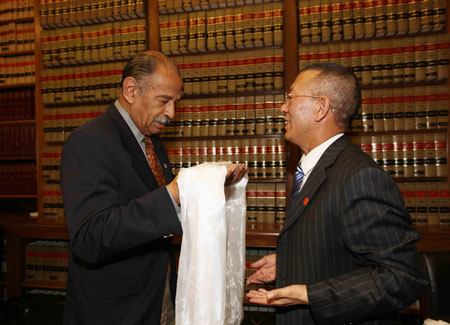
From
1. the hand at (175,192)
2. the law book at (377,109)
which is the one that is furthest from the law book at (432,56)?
the hand at (175,192)

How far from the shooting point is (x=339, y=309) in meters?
0.89

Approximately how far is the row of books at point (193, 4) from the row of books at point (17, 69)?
1.55m

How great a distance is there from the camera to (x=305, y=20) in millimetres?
2770

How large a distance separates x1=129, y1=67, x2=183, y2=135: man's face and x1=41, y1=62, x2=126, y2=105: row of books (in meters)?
1.98

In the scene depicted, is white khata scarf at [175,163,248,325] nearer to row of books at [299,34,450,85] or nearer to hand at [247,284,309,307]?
hand at [247,284,309,307]

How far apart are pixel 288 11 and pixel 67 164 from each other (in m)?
2.37

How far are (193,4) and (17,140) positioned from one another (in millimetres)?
2246

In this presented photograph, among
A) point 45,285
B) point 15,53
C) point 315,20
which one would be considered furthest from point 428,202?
point 15,53

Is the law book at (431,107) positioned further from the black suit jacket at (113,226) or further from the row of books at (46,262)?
the row of books at (46,262)

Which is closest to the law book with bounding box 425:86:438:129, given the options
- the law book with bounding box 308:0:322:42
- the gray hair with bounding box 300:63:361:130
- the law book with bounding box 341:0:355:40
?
the law book with bounding box 341:0:355:40

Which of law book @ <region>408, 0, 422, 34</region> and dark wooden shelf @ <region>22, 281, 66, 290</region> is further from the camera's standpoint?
dark wooden shelf @ <region>22, 281, 66, 290</region>

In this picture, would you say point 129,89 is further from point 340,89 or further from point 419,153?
point 419,153

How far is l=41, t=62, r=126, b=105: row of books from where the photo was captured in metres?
3.14

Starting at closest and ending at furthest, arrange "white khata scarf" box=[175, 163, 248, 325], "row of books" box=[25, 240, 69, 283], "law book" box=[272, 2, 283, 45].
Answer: "white khata scarf" box=[175, 163, 248, 325], "law book" box=[272, 2, 283, 45], "row of books" box=[25, 240, 69, 283]
